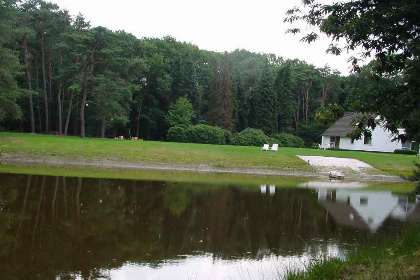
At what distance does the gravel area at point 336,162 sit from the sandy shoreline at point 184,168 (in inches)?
39.2

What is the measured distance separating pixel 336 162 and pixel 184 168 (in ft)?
48.7

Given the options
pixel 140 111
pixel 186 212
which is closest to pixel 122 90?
pixel 140 111

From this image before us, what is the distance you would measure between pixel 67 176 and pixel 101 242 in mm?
13625

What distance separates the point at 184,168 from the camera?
31.2 m

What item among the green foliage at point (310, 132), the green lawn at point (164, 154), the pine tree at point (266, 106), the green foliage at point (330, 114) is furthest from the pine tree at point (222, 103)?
the green foliage at point (330, 114)

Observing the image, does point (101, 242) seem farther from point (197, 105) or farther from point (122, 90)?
point (197, 105)

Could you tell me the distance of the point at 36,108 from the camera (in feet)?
202

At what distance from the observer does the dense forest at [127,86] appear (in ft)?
149

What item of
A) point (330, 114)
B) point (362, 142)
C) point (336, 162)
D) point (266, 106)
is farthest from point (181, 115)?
point (330, 114)

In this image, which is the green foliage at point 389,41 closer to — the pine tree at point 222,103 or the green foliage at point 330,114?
the green foliage at point 330,114

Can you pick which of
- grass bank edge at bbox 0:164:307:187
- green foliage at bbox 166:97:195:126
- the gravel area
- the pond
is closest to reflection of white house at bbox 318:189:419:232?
the pond

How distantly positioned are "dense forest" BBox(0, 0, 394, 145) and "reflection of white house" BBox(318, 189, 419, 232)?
1631 cm

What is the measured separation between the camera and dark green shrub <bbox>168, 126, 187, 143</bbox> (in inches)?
2073

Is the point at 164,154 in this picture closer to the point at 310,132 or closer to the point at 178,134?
the point at 178,134
